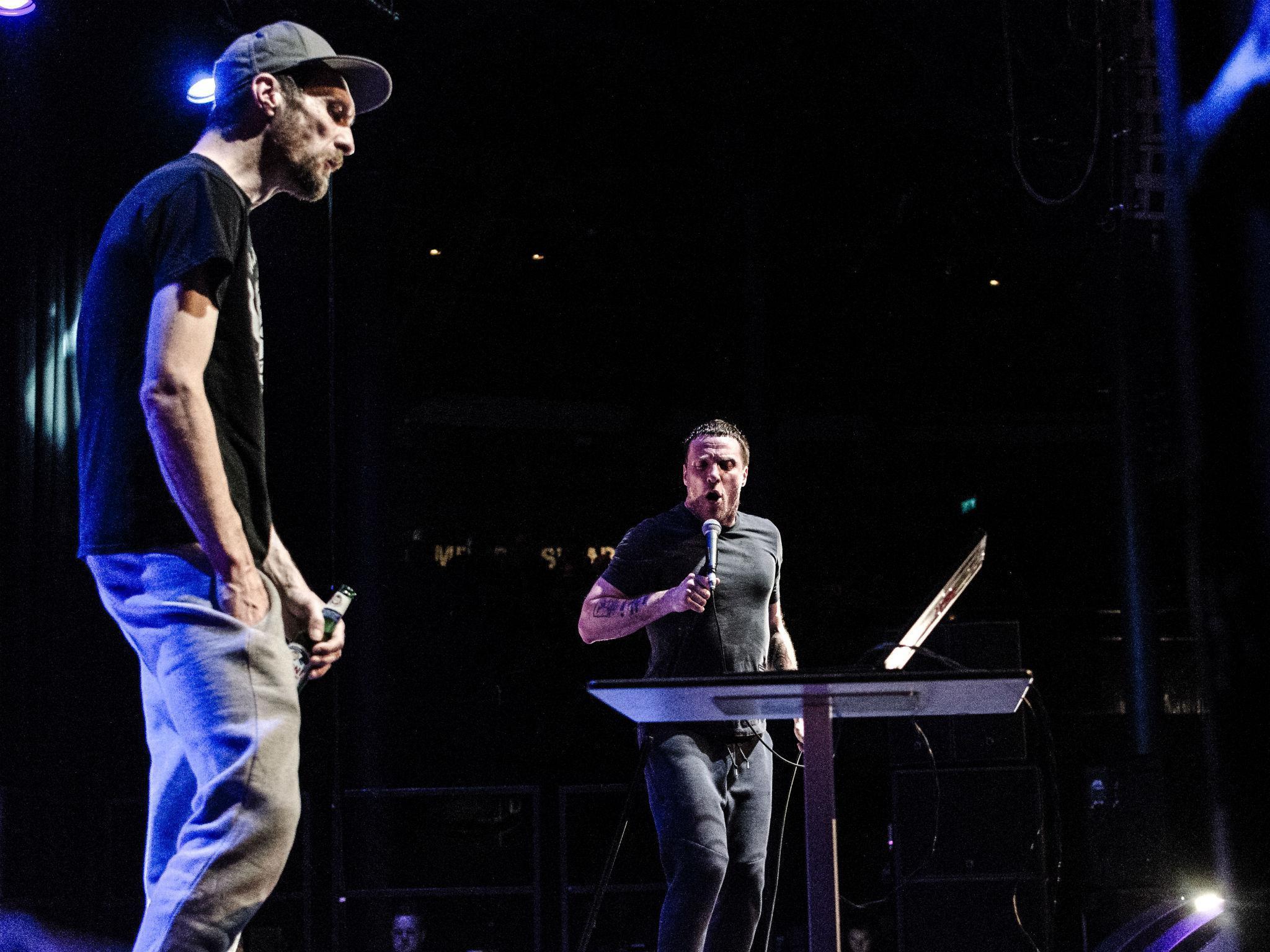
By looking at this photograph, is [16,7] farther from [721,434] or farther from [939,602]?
[939,602]

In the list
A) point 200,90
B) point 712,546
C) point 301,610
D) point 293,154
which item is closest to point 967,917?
point 712,546

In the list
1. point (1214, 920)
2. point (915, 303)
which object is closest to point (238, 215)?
point (1214, 920)

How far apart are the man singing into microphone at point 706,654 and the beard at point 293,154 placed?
5.13ft

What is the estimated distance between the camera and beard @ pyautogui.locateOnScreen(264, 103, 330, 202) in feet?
6.44

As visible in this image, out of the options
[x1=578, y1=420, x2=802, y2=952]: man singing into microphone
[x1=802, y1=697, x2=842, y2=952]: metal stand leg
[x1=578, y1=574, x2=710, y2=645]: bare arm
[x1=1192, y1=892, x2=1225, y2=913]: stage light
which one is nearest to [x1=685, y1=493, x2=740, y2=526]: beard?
[x1=578, y1=420, x2=802, y2=952]: man singing into microphone

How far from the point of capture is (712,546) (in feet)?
11.2

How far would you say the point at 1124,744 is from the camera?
28.3ft

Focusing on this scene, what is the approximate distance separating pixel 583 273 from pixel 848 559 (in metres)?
4.28

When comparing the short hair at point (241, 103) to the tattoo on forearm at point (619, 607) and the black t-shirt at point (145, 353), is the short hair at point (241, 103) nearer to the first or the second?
the black t-shirt at point (145, 353)

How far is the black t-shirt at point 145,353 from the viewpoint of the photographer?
1726mm

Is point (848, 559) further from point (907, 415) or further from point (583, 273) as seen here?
point (583, 273)

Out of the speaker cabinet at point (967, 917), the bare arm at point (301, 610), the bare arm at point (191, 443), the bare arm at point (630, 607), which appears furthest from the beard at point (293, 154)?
the speaker cabinet at point (967, 917)

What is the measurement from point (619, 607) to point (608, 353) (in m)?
10.6

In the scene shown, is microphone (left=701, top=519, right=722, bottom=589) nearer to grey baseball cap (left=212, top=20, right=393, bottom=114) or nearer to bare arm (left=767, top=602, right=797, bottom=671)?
bare arm (left=767, top=602, right=797, bottom=671)
